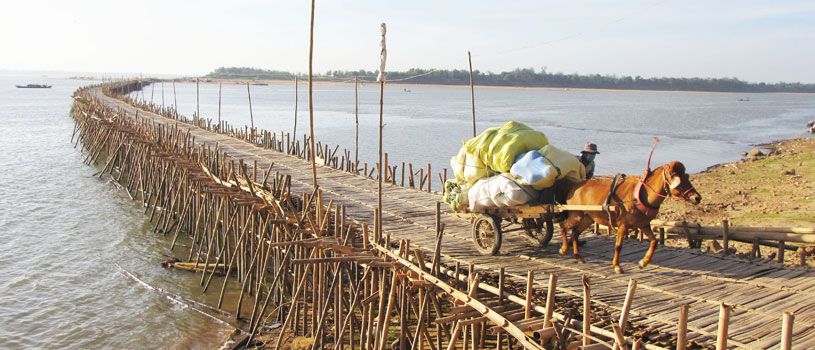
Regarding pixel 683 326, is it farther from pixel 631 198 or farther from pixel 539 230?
pixel 539 230

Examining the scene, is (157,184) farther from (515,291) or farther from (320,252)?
(515,291)

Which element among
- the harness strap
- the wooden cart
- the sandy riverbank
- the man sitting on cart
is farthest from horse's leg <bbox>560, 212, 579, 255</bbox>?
the sandy riverbank

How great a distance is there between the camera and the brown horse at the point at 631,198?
7434 millimetres

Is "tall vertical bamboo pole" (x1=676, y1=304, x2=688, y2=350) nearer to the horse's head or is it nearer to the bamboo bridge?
the bamboo bridge

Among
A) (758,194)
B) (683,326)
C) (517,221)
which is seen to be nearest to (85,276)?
(517,221)

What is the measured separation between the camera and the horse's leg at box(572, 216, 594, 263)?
329 inches

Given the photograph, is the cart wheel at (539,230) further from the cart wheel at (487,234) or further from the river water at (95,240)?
the river water at (95,240)

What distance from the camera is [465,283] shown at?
7734 mm

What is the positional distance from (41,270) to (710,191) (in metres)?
19.3

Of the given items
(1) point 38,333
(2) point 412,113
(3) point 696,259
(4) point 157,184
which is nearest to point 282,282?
(1) point 38,333

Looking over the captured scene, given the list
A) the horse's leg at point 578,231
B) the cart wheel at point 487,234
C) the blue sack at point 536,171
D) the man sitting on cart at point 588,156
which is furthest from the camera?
the man sitting on cart at point 588,156

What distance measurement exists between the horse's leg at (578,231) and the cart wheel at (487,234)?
0.96 metres

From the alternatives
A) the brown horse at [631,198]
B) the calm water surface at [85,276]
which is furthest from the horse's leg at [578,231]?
the calm water surface at [85,276]

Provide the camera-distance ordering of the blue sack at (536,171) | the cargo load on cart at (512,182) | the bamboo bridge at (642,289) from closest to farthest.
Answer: the bamboo bridge at (642,289), the blue sack at (536,171), the cargo load on cart at (512,182)
